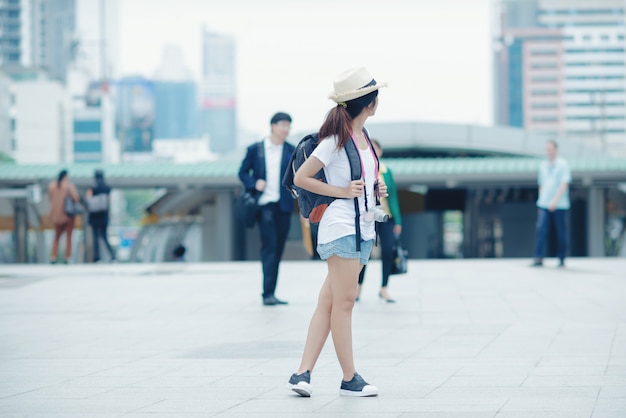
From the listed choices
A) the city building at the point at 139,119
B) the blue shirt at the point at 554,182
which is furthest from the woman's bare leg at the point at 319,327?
the city building at the point at 139,119

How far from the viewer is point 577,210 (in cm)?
3544

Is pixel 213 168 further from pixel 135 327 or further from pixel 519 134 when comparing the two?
pixel 135 327

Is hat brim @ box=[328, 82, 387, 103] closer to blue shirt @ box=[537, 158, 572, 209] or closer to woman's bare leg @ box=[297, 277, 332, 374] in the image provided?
woman's bare leg @ box=[297, 277, 332, 374]

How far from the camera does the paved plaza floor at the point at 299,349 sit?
5105mm

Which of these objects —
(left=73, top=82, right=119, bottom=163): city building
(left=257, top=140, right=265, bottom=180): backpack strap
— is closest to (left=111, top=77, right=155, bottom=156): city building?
(left=73, top=82, right=119, bottom=163): city building

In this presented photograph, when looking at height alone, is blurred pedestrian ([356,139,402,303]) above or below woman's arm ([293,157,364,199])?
below

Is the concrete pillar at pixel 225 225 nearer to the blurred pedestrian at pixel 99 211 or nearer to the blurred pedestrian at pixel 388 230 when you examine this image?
the blurred pedestrian at pixel 99 211

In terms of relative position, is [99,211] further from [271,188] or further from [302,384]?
[302,384]

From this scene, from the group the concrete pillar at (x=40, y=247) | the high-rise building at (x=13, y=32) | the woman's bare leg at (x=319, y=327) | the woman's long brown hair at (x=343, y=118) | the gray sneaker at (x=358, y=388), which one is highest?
the high-rise building at (x=13, y=32)

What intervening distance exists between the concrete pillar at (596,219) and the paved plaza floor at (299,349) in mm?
20153

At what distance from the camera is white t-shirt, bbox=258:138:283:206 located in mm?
9984

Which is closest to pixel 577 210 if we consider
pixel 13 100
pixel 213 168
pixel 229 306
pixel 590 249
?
pixel 590 249

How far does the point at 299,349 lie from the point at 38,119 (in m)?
134

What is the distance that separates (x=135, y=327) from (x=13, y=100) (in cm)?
12089
